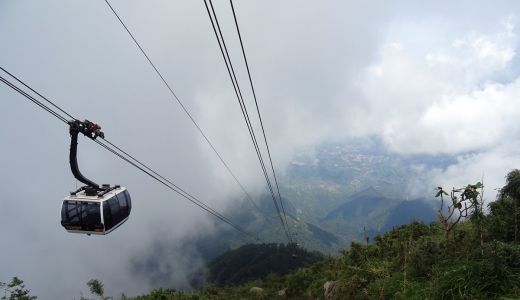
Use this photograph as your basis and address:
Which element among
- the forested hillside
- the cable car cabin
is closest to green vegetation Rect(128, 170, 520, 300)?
the forested hillside

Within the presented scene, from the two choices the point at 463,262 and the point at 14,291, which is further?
the point at 14,291

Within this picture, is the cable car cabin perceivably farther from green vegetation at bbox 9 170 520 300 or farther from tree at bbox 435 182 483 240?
tree at bbox 435 182 483 240

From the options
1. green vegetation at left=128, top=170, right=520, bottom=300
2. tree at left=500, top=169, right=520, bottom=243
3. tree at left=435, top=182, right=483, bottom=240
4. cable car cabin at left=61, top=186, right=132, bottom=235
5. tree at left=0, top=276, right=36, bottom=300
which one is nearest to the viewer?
green vegetation at left=128, top=170, right=520, bottom=300

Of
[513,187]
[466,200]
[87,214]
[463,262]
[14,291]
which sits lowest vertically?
[14,291]

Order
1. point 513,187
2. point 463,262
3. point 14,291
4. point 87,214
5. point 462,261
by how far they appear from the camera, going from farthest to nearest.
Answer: point 14,291 → point 87,214 → point 513,187 → point 462,261 → point 463,262

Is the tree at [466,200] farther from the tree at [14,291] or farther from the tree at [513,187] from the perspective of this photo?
the tree at [14,291]

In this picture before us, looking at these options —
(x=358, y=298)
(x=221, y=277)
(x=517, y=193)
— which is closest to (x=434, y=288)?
(x=358, y=298)

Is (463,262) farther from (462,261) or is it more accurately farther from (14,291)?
(14,291)

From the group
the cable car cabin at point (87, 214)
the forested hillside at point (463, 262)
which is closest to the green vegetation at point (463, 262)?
the forested hillside at point (463, 262)

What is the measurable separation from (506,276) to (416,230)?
15.0m

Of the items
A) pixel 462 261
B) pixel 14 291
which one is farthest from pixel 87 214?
pixel 14 291

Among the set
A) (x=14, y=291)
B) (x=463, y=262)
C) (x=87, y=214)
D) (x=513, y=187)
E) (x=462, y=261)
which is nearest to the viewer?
(x=463, y=262)

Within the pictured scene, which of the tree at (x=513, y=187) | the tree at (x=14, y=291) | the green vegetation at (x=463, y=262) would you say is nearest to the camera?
the green vegetation at (x=463, y=262)

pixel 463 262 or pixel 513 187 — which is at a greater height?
pixel 513 187
